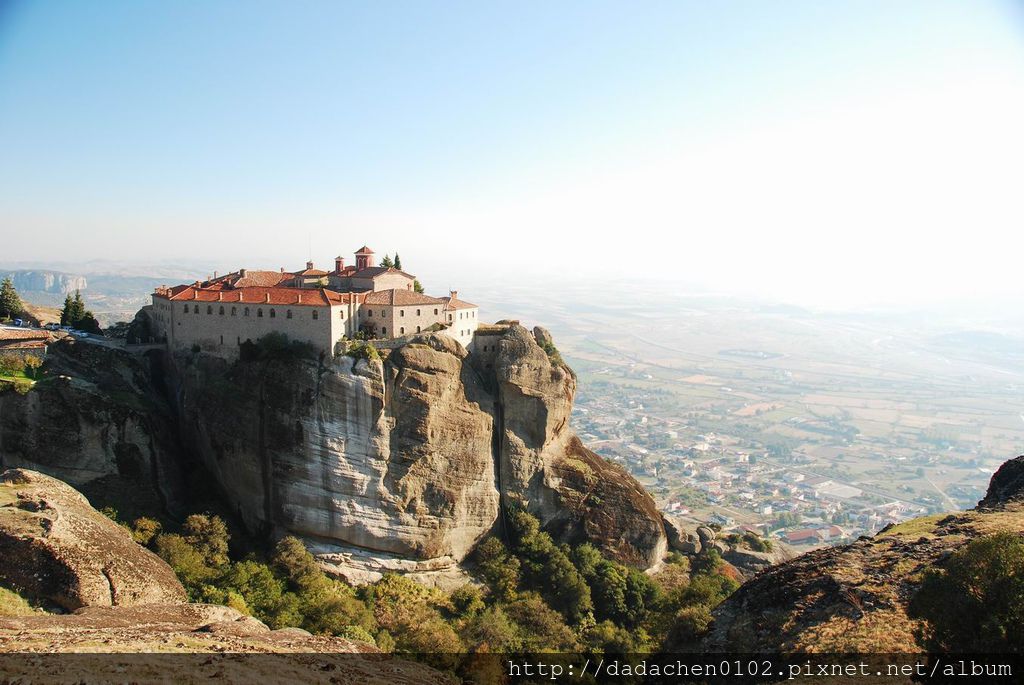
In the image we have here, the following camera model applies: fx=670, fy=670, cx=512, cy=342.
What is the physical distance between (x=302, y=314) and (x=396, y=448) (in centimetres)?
903

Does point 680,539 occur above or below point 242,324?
below

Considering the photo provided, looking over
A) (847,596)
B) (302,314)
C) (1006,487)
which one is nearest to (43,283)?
(302,314)

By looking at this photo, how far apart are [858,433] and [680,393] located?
42132 mm

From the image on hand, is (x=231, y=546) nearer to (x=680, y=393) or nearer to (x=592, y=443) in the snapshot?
(x=592, y=443)

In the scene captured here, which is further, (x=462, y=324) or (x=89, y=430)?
(x=462, y=324)

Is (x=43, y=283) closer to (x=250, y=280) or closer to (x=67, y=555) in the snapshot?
(x=250, y=280)

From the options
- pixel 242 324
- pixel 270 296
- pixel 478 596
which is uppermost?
pixel 270 296

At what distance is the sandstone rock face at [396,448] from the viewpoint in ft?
118

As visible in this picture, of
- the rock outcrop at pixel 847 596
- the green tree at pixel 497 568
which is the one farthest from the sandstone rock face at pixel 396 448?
the rock outcrop at pixel 847 596

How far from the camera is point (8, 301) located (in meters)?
46.3

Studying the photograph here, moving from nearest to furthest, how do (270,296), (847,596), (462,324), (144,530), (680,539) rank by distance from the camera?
(847,596) < (144,530) < (270,296) < (462,324) < (680,539)

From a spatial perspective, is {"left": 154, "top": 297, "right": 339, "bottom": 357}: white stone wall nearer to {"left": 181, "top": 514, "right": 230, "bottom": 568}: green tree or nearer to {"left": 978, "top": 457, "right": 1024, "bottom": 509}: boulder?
{"left": 181, "top": 514, "right": 230, "bottom": 568}: green tree

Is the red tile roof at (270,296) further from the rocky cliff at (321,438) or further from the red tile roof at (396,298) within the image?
the rocky cliff at (321,438)

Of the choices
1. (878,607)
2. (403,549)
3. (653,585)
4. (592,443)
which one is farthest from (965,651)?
(592,443)
